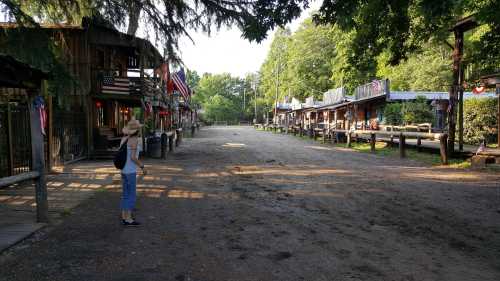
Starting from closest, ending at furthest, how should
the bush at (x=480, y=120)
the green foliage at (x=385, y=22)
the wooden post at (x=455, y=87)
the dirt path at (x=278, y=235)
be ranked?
the dirt path at (x=278, y=235) → the green foliage at (x=385, y=22) → the wooden post at (x=455, y=87) → the bush at (x=480, y=120)

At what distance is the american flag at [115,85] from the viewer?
17281 millimetres

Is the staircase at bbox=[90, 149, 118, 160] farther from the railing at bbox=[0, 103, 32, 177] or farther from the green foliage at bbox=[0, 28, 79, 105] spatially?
the green foliage at bbox=[0, 28, 79, 105]

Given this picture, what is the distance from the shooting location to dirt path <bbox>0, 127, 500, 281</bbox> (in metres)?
4.46

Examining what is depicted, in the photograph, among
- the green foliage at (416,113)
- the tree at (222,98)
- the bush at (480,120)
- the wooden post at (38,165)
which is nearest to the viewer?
the wooden post at (38,165)

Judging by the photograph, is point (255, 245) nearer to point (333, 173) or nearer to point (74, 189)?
point (74, 189)

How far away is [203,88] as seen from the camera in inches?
4188

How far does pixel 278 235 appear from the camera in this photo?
5.80m

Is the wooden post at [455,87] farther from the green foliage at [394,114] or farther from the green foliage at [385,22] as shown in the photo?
the green foliage at [394,114]

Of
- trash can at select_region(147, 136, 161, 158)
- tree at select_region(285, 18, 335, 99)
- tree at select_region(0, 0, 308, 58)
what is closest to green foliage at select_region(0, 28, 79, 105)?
tree at select_region(0, 0, 308, 58)

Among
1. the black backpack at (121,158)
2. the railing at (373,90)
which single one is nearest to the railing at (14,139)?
the black backpack at (121,158)

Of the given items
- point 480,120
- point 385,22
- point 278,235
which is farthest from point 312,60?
point 278,235

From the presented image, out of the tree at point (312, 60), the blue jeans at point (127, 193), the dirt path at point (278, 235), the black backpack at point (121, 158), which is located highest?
the tree at point (312, 60)

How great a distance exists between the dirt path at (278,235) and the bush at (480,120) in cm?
1296

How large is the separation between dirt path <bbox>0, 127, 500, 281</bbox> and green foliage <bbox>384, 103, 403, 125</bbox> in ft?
58.7
